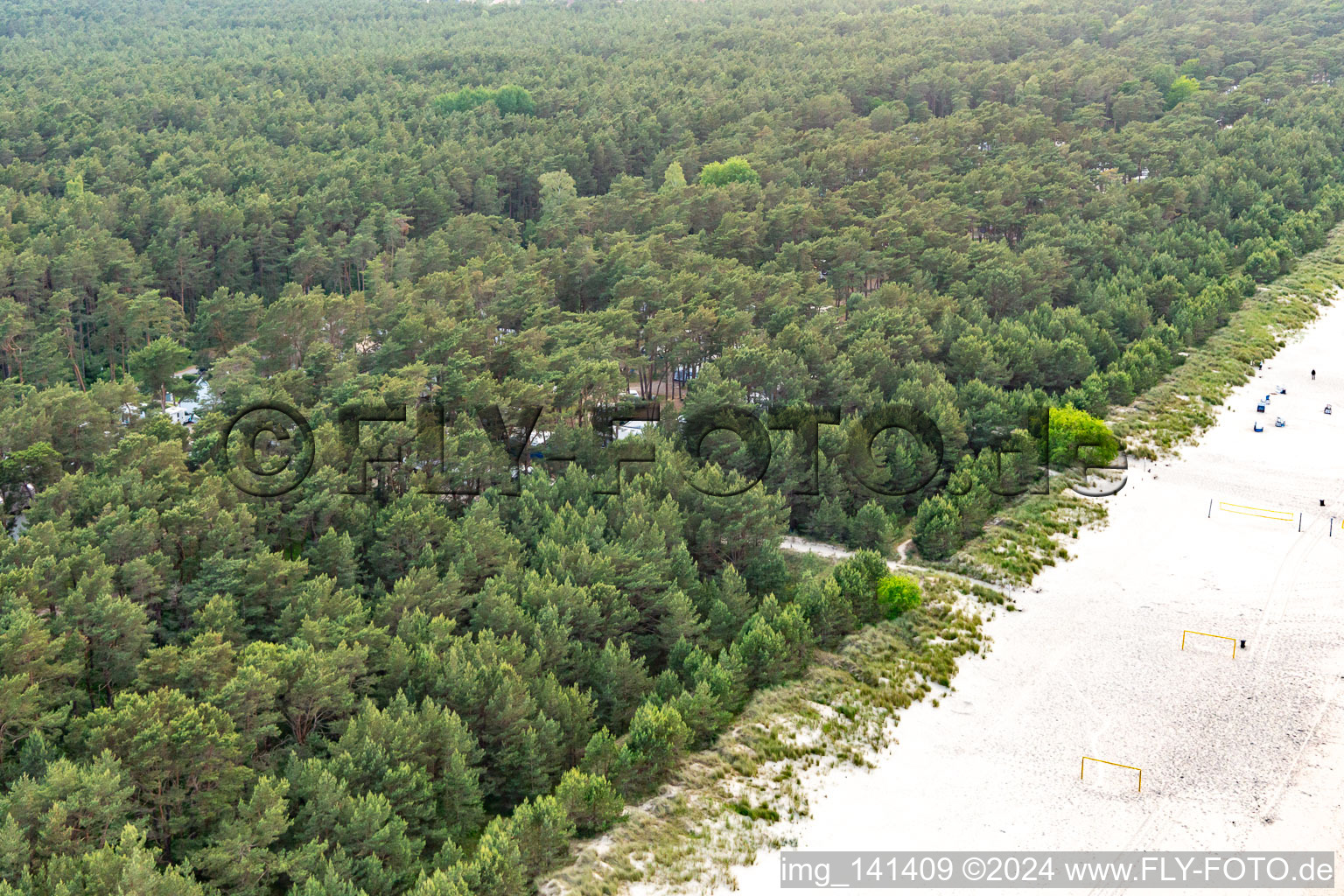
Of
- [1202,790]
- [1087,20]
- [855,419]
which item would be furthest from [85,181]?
[1087,20]

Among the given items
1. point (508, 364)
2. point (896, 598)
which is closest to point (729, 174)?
point (508, 364)

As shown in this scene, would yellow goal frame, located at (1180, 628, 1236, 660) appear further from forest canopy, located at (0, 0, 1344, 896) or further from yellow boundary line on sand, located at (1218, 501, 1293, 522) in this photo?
yellow boundary line on sand, located at (1218, 501, 1293, 522)

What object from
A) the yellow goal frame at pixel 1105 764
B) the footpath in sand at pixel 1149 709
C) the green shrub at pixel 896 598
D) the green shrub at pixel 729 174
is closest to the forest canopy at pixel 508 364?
the green shrub at pixel 896 598

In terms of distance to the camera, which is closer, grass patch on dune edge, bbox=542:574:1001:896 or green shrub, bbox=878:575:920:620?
grass patch on dune edge, bbox=542:574:1001:896

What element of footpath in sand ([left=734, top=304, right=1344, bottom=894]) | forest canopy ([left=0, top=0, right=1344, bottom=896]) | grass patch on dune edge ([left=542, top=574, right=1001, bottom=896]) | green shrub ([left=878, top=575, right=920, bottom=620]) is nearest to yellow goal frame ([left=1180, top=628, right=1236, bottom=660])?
footpath in sand ([left=734, top=304, right=1344, bottom=894])

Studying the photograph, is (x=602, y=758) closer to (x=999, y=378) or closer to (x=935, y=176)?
(x=999, y=378)

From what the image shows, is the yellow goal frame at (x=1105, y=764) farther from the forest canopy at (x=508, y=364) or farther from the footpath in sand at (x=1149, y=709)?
the forest canopy at (x=508, y=364)
